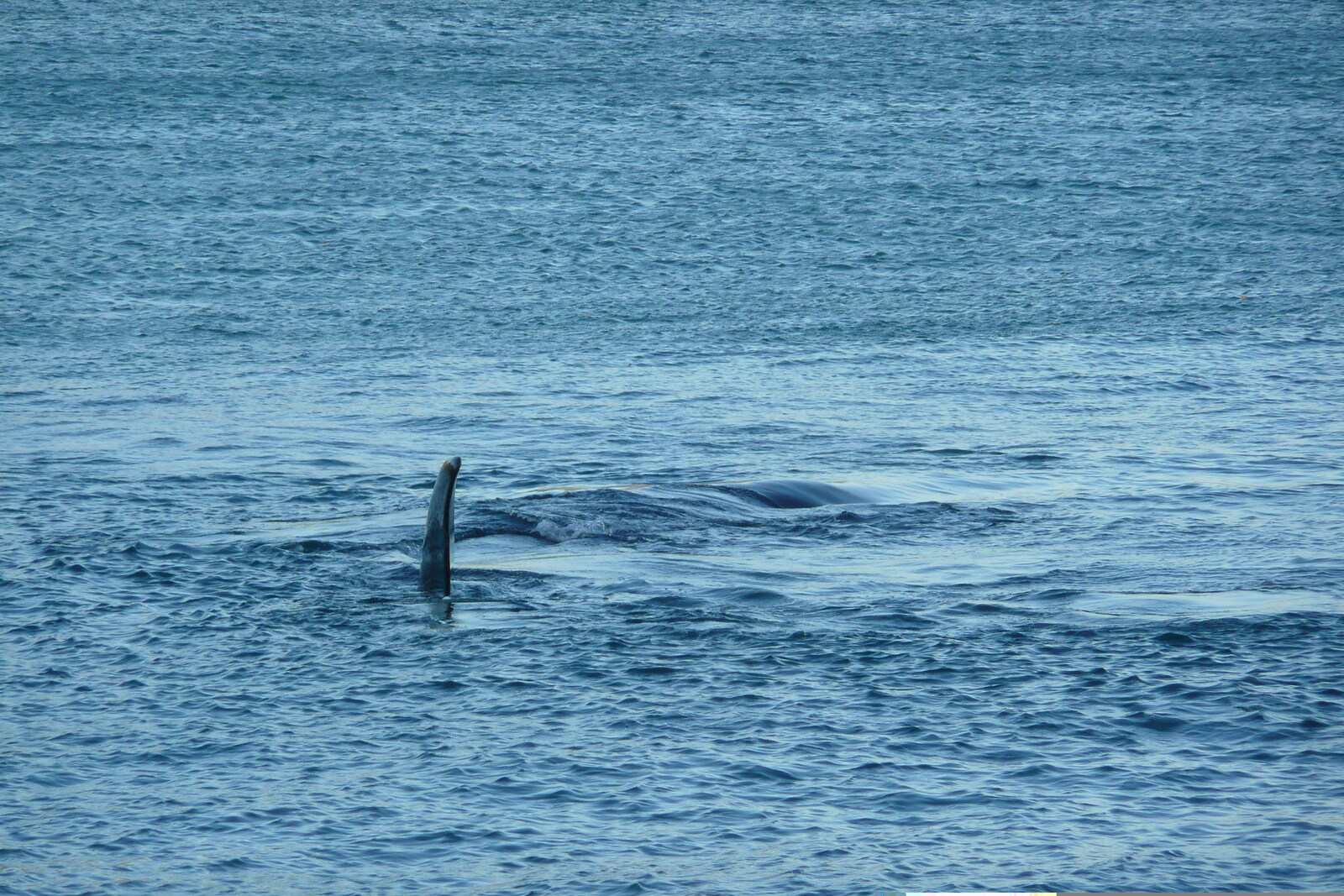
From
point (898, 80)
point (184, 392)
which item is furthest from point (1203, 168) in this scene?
point (184, 392)

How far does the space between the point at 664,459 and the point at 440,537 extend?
5.44 meters

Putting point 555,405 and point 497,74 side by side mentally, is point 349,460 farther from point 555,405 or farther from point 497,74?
point 497,74

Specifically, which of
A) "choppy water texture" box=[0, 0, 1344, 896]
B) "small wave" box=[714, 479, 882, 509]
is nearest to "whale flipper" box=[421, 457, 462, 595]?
"choppy water texture" box=[0, 0, 1344, 896]

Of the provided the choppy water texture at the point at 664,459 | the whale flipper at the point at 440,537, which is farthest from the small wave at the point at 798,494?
the whale flipper at the point at 440,537

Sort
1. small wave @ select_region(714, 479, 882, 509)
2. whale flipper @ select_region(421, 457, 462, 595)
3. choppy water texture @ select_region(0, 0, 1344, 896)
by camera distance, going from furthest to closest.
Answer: small wave @ select_region(714, 479, 882, 509), whale flipper @ select_region(421, 457, 462, 595), choppy water texture @ select_region(0, 0, 1344, 896)

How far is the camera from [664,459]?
17.8m

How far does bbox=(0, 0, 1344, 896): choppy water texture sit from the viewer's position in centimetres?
925

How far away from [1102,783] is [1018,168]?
2760 cm

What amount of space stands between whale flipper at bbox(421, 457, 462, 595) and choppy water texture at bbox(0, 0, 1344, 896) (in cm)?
21

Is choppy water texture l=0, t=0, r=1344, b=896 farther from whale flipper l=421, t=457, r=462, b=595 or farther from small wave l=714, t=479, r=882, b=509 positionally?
whale flipper l=421, t=457, r=462, b=595

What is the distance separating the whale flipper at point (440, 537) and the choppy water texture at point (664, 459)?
21 cm

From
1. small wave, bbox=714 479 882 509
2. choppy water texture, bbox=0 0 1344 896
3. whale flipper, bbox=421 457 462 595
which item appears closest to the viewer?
choppy water texture, bbox=0 0 1344 896

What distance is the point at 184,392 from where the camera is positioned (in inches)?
846

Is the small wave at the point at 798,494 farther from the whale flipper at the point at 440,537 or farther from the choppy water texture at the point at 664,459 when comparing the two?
the whale flipper at the point at 440,537
